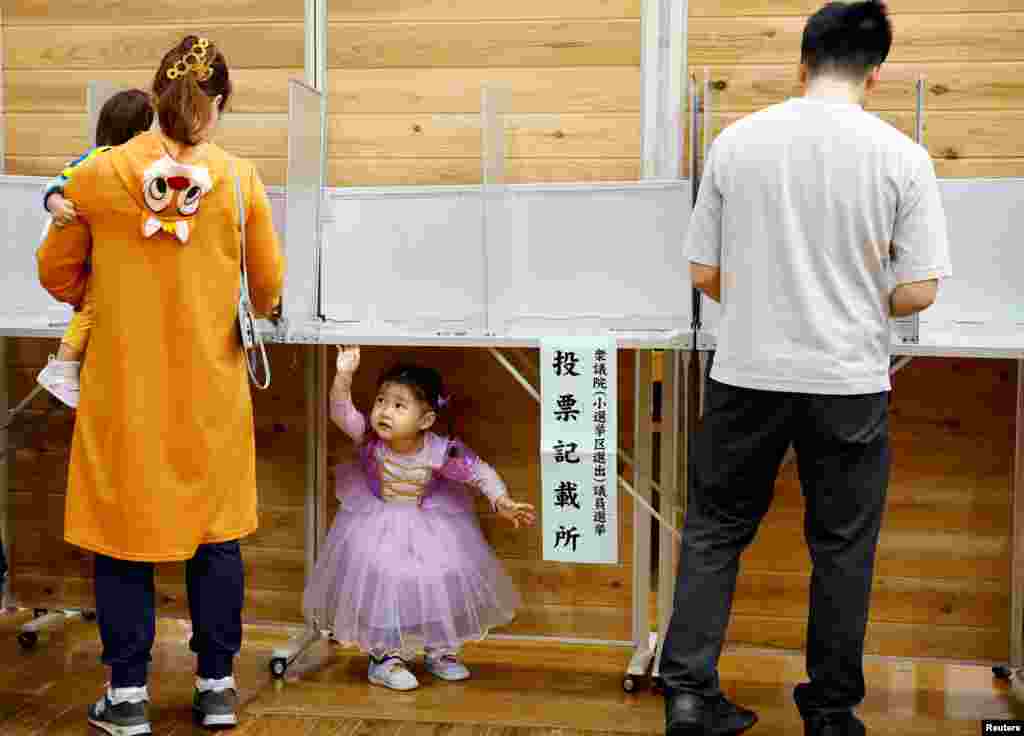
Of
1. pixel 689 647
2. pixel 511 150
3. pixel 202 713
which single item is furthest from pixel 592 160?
pixel 202 713

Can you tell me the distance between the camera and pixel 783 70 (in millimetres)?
3109

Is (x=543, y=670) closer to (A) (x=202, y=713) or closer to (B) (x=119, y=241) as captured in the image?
(A) (x=202, y=713)

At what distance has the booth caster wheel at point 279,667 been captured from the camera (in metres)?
3.08

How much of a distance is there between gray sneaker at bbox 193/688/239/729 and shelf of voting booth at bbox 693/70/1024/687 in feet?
4.21

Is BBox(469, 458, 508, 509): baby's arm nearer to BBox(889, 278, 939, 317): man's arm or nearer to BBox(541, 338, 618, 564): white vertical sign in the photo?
BBox(541, 338, 618, 564): white vertical sign

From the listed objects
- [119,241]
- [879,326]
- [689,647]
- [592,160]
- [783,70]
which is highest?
[783,70]

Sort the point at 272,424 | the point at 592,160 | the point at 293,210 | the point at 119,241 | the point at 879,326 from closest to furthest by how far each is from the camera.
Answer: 1. the point at 879,326
2. the point at 119,241
3. the point at 293,210
4. the point at 592,160
5. the point at 272,424

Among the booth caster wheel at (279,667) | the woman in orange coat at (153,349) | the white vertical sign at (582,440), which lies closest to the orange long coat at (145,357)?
the woman in orange coat at (153,349)

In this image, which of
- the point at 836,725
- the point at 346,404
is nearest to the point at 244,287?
the point at 346,404

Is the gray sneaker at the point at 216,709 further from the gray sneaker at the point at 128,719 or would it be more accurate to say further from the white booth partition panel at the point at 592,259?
the white booth partition panel at the point at 592,259

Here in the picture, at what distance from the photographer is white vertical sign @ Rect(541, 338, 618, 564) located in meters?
2.77

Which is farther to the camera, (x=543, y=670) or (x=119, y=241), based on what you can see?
(x=543, y=670)

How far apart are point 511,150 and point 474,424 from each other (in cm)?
71

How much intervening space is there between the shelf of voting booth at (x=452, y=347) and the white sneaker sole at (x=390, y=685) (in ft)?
0.70
